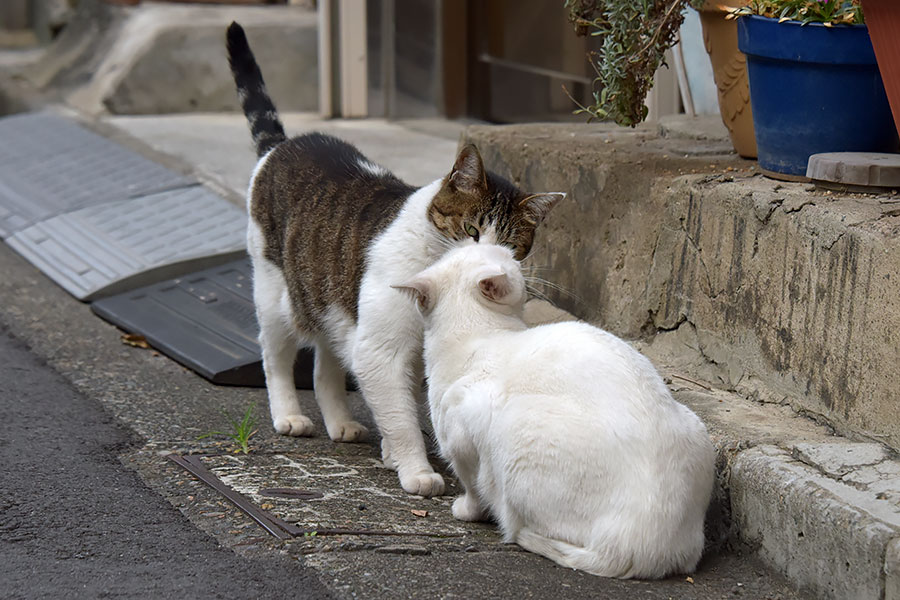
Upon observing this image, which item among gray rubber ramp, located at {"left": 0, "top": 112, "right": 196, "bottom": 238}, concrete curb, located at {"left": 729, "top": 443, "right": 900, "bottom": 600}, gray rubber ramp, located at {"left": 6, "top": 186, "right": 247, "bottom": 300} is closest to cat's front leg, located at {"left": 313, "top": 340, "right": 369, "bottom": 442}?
concrete curb, located at {"left": 729, "top": 443, "right": 900, "bottom": 600}

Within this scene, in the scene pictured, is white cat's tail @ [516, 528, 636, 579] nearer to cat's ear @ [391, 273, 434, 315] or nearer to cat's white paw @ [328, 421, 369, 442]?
cat's ear @ [391, 273, 434, 315]

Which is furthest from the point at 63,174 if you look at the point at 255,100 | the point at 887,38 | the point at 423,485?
the point at 887,38

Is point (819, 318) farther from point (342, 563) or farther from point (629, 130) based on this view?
point (629, 130)

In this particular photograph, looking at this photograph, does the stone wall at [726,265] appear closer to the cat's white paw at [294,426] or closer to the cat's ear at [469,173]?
the cat's ear at [469,173]

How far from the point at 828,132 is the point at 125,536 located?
2180 millimetres

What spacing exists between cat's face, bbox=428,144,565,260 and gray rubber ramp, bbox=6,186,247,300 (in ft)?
7.31

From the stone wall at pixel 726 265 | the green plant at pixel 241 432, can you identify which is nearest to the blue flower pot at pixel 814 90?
the stone wall at pixel 726 265

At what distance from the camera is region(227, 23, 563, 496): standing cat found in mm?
3225

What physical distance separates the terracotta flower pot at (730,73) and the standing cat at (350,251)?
74 centimetres

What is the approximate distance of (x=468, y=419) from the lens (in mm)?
2717

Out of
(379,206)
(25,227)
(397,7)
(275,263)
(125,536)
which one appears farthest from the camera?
(397,7)

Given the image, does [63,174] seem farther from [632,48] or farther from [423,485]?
[423,485]

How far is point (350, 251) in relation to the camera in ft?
11.4

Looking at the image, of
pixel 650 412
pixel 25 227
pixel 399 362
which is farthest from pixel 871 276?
pixel 25 227
